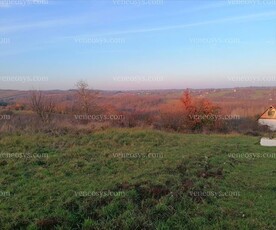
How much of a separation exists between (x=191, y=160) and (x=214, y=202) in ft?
13.9

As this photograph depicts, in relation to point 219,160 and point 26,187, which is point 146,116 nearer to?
point 219,160

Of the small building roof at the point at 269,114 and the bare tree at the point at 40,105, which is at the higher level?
the bare tree at the point at 40,105

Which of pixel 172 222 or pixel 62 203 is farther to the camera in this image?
pixel 62 203

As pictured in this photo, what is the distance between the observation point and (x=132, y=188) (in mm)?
7270

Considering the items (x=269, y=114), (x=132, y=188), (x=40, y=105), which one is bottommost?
(x=269, y=114)

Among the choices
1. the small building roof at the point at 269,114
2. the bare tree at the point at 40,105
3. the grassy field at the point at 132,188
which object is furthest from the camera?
the small building roof at the point at 269,114

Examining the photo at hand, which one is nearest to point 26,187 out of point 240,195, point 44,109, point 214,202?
point 214,202

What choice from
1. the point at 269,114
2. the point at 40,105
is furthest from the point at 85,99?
the point at 269,114

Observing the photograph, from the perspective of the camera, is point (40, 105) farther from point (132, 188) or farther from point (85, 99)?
point (132, 188)

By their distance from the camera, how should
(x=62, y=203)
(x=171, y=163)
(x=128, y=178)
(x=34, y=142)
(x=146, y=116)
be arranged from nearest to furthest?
(x=62, y=203) < (x=128, y=178) < (x=171, y=163) < (x=34, y=142) < (x=146, y=116)

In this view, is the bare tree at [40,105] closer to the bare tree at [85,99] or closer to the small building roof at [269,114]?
the bare tree at [85,99]

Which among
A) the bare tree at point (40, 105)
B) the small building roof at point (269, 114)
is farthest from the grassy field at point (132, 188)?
the small building roof at point (269, 114)

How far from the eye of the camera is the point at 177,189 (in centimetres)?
725

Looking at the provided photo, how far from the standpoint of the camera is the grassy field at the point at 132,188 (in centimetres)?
Result: 563
